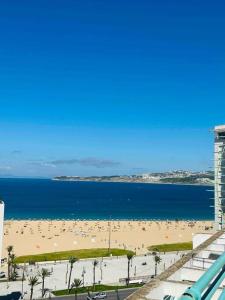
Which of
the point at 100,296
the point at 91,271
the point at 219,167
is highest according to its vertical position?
the point at 219,167

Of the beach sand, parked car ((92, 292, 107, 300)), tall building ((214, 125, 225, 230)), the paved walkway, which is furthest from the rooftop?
the beach sand

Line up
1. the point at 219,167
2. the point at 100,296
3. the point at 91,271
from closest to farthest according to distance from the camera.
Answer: the point at 100,296, the point at 219,167, the point at 91,271

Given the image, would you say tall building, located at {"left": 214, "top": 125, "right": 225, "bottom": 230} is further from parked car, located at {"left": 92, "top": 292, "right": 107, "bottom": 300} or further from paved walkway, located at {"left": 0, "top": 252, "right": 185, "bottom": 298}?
paved walkway, located at {"left": 0, "top": 252, "right": 185, "bottom": 298}

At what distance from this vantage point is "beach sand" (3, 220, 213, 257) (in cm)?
7981

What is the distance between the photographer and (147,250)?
75312 mm

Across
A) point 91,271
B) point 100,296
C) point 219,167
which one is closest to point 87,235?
point 91,271

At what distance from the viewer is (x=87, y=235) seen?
92.1 metres

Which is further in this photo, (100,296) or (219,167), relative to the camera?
(219,167)

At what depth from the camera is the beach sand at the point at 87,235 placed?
79.8m

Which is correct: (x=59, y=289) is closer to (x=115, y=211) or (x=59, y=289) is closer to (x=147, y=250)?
(x=147, y=250)

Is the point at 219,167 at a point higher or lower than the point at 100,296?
higher

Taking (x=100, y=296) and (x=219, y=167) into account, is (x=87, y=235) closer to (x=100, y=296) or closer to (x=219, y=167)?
(x=100, y=296)

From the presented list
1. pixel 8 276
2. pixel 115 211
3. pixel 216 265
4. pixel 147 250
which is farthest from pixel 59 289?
pixel 115 211

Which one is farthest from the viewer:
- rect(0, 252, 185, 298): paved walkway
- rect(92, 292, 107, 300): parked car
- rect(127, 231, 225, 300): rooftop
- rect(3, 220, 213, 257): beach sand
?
rect(3, 220, 213, 257): beach sand
